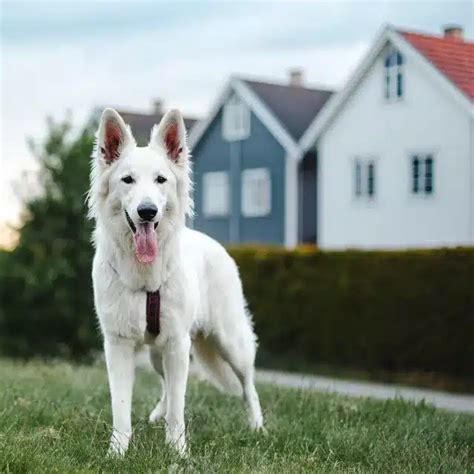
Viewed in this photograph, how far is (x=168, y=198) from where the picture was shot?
267 inches

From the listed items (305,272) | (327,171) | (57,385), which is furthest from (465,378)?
(327,171)

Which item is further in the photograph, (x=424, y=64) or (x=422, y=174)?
(x=422, y=174)

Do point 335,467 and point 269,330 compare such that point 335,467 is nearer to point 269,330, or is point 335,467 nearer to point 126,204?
point 126,204

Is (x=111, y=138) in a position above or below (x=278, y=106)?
below

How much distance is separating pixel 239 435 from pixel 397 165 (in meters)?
24.1

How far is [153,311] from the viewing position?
6.89m

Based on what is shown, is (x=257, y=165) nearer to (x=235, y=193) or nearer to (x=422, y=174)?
(x=235, y=193)

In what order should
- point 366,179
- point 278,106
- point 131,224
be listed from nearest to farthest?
point 131,224, point 366,179, point 278,106

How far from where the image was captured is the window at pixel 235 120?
3925cm

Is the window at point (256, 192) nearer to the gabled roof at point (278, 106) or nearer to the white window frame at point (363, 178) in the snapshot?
the gabled roof at point (278, 106)

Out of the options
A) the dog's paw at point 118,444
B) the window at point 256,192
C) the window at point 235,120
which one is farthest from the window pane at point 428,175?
the dog's paw at point 118,444

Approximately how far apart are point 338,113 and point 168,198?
88.4 feet

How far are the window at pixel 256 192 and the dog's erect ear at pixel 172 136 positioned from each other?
101 feet

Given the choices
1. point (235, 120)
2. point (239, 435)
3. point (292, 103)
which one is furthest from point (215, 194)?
point (239, 435)
